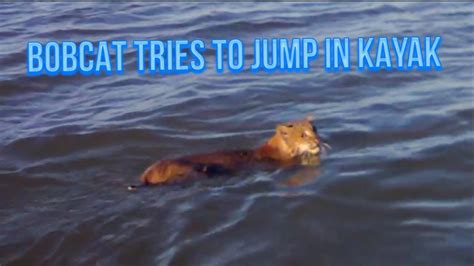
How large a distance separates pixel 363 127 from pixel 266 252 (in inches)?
117

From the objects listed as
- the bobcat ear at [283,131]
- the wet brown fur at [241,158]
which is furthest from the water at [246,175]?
the bobcat ear at [283,131]

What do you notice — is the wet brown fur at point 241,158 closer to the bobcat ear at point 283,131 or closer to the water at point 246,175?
the bobcat ear at point 283,131

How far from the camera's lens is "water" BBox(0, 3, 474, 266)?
20.3 feet

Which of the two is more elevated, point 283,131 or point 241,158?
point 283,131

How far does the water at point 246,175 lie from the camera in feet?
20.3

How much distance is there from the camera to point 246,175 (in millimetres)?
7531

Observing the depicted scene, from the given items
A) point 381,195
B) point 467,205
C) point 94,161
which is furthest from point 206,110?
point 467,205

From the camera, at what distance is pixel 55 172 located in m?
7.98

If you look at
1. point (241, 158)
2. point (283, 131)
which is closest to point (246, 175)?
point (241, 158)

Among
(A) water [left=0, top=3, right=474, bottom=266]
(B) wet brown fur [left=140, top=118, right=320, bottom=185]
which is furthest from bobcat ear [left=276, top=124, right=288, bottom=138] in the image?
(A) water [left=0, top=3, right=474, bottom=266]
